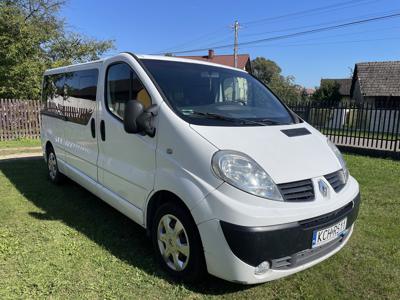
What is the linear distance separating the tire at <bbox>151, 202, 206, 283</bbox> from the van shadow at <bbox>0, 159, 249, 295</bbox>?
0.40ft

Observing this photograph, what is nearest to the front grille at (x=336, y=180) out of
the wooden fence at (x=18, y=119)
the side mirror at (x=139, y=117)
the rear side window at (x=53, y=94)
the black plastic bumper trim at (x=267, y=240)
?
the black plastic bumper trim at (x=267, y=240)

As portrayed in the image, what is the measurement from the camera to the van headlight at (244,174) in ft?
8.63

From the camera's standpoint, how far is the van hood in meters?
2.76

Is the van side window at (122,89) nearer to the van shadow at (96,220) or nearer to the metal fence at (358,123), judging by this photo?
the van shadow at (96,220)

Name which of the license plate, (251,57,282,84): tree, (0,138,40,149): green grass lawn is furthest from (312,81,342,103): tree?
the license plate

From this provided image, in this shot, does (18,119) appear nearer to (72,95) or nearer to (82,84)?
(72,95)

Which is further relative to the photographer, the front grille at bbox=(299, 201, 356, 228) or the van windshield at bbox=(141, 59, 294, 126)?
the van windshield at bbox=(141, 59, 294, 126)

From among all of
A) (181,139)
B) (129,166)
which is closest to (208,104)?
(181,139)

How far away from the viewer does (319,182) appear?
288 cm

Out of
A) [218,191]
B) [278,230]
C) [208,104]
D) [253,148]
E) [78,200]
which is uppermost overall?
[208,104]

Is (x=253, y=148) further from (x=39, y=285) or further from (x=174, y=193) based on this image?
(x=39, y=285)

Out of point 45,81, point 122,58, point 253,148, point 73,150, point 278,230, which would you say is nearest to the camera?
point 278,230

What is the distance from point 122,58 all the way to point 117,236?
1978 mm

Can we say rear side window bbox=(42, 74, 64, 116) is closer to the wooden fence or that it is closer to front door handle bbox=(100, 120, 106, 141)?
front door handle bbox=(100, 120, 106, 141)
